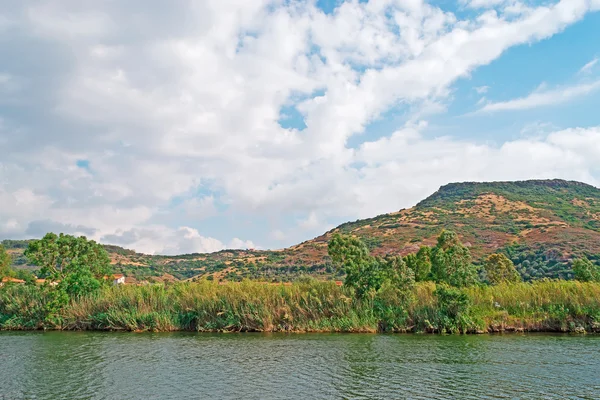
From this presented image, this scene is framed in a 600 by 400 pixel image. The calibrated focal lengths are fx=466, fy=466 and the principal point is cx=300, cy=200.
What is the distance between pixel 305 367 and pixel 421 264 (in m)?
25.3

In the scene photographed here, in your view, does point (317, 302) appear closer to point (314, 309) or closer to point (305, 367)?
point (314, 309)

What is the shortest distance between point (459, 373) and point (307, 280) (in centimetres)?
2097

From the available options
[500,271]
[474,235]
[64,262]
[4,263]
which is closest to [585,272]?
[500,271]

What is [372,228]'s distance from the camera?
134000 mm

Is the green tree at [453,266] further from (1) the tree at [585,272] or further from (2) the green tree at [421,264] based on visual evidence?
(1) the tree at [585,272]

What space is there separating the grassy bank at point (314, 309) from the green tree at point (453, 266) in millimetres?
2847

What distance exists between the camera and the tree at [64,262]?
4047 cm

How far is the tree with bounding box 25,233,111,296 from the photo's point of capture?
4047 centimetres

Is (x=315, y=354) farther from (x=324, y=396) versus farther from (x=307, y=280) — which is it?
(x=307, y=280)

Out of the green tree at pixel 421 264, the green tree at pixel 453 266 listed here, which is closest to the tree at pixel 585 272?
the green tree at pixel 453 266

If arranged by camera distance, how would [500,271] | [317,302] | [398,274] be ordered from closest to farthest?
1. [317,302]
2. [398,274]
3. [500,271]

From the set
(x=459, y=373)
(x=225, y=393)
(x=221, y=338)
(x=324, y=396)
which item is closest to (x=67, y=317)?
(x=221, y=338)

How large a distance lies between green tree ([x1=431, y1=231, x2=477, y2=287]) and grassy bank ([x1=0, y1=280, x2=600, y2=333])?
2.85m

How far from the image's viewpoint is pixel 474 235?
109 meters
